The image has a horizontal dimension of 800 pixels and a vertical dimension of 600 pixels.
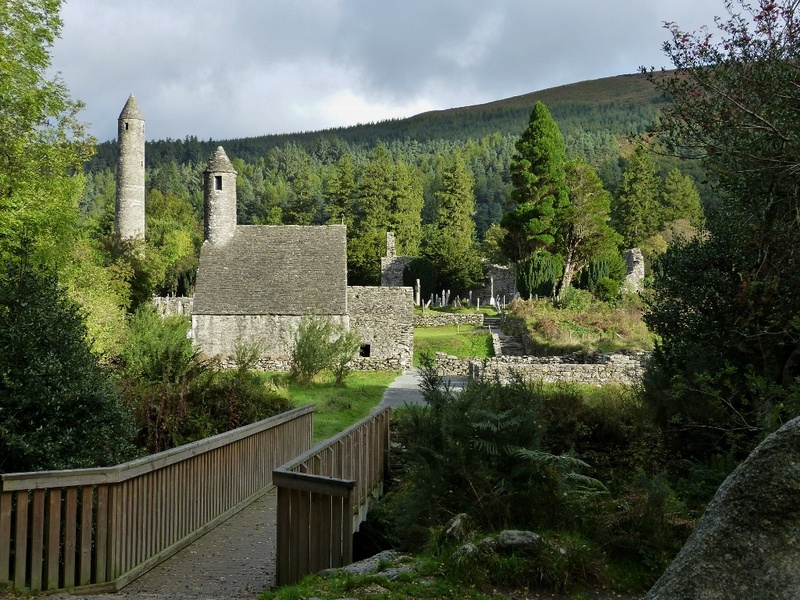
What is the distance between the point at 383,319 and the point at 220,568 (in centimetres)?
2778

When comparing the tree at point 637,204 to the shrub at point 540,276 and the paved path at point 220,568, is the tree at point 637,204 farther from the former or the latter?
the paved path at point 220,568

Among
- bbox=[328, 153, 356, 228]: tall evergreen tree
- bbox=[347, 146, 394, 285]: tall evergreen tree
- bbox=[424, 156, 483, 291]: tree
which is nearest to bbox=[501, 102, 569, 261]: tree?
bbox=[424, 156, 483, 291]: tree

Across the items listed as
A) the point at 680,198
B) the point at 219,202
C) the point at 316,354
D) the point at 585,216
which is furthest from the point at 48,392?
the point at 680,198

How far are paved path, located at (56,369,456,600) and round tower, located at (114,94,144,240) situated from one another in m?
49.0

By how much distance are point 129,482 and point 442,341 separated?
30.0 m

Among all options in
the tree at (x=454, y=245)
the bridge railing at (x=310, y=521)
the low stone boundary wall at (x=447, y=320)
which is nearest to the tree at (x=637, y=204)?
the tree at (x=454, y=245)

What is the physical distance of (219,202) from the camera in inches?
1499

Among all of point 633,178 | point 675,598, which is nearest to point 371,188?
point 633,178

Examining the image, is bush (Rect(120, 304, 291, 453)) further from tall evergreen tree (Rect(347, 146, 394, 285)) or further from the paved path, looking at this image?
tall evergreen tree (Rect(347, 146, 394, 285))

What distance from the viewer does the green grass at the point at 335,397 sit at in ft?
58.7

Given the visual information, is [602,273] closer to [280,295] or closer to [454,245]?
[280,295]

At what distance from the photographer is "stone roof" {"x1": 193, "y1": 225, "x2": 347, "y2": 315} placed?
35.3m

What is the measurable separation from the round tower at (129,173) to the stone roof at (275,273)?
20.5 metres

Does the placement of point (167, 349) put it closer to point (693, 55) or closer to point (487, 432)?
point (487, 432)
